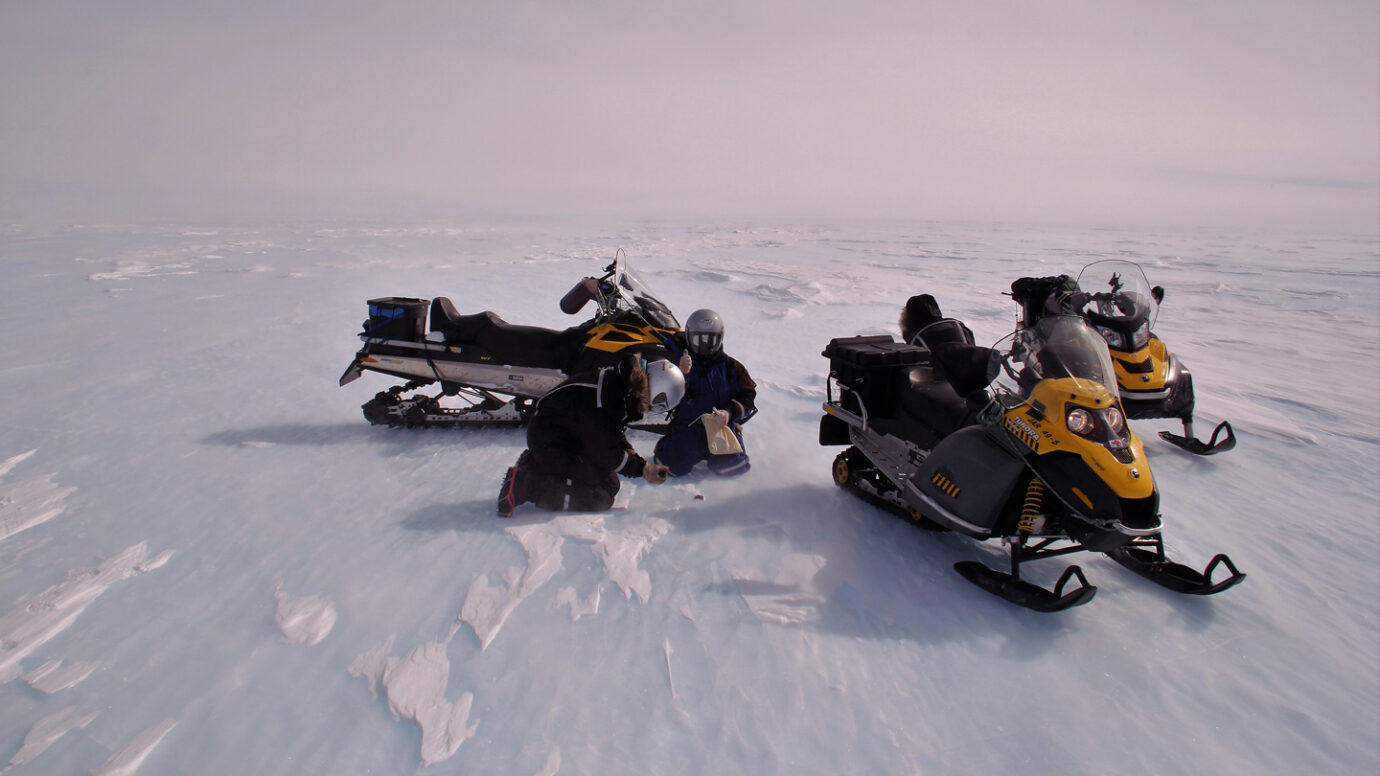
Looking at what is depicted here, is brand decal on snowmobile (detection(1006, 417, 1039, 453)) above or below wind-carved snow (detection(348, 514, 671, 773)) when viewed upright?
above

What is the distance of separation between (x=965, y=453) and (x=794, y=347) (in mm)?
5225

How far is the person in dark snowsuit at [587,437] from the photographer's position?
3268 mm

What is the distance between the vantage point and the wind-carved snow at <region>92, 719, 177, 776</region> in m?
1.81

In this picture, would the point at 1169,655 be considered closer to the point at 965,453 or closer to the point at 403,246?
the point at 965,453

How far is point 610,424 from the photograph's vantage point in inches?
130

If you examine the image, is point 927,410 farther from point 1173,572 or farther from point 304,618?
point 304,618

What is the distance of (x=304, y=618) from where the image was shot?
8.18 ft

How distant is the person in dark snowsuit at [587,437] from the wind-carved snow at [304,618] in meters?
1.00

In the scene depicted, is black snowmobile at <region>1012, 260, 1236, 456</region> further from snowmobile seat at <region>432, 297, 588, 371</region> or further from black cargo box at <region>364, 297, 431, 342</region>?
black cargo box at <region>364, 297, 431, 342</region>

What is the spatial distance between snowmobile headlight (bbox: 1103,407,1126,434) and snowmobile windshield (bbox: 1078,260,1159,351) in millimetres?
2565

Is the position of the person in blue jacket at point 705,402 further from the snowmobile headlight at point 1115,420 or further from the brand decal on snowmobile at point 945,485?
the snowmobile headlight at point 1115,420

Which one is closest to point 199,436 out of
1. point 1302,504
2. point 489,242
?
point 1302,504

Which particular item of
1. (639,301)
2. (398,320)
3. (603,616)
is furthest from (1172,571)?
(398,320)

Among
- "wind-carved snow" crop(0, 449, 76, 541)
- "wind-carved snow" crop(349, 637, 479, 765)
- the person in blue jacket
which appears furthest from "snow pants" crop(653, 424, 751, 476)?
"wind-carved snow" crop(0, 449, 76, 541)
